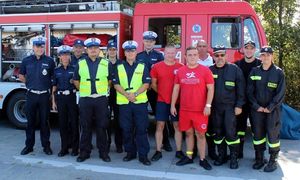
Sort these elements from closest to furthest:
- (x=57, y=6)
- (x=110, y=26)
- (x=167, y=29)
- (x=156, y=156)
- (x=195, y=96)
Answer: (x=195, y=96) → (x=156, y=156) → (x=167, y=29) → (x=110, y=26) → (x=57, y=6)

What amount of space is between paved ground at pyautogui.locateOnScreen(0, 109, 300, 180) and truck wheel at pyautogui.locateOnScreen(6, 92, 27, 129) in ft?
6.06

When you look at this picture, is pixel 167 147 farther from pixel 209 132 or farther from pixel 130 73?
pixel 130 73

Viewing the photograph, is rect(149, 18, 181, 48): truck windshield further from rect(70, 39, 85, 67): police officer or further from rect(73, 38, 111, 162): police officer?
rect(73, 38, 111, 162): police officer

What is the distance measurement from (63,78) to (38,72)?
42 cm

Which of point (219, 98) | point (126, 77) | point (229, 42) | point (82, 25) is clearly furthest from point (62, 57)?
point (229, 42)

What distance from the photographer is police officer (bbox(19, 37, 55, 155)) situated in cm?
622

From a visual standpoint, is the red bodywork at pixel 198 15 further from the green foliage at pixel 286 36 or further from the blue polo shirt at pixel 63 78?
the green foliage at pixel 286 36

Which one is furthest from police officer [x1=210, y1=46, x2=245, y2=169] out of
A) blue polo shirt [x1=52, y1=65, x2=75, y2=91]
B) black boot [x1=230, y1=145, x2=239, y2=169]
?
blue polo shirt [x1=52, y1=65, x2=75, y2=91]

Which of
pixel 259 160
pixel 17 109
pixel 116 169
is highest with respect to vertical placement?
pixel 17 109

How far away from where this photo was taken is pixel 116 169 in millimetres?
5668

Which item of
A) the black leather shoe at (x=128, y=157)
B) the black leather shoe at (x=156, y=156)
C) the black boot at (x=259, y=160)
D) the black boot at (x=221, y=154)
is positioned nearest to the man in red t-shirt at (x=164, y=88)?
the black leather shoe at (x=156, y=156)

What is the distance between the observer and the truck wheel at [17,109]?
27.4ft

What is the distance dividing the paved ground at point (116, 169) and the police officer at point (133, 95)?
373mm

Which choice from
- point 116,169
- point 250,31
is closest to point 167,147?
point 116,169
